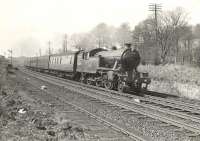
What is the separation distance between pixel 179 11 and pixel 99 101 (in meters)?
56.7

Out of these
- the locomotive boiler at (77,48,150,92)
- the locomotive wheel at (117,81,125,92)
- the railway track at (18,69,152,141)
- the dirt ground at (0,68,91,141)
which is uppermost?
the locomotive boiler at (77,48,150,92)

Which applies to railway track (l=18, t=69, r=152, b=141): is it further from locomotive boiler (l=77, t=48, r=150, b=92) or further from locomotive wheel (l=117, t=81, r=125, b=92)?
locomotive boiler (l=77, t=48, r=150, b=92)

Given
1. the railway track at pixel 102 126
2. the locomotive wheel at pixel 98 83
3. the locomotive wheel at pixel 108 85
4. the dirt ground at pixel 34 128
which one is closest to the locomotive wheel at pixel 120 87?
the locomotive wheel at pixel 108 85

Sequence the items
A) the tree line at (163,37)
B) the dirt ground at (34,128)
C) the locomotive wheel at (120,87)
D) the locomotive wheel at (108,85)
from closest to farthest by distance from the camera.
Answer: the dirt ground at (34,128) → the locomotive wheel at (120,87) → the locomotive wheel at (108,85) → the tree line at (163,37)

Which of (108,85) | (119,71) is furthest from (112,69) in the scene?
(108,85)

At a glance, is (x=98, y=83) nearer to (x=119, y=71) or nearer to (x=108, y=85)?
(x=108, y=85)

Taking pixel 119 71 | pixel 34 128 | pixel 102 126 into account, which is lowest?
pixel 102 126

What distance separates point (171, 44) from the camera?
61.2 meters

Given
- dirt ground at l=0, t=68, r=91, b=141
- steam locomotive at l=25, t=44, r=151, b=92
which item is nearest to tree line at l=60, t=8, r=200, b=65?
steam locomotive at l=25, t=44, r=151, b=92

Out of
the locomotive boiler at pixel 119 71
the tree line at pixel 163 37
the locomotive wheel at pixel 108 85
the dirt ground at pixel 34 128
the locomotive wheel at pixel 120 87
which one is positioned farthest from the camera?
the tree line at pixel 163 37

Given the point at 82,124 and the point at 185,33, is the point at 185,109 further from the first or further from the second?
the point at 185,33

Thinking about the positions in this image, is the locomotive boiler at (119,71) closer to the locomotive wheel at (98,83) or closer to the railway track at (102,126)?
the locomotive wheel at (98,83)

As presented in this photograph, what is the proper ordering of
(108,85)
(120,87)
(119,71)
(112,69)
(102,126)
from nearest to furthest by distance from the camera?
(102,126), (119,71), (120,87), (112,69), (108,85)

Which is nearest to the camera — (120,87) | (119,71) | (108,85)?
(119,71)
